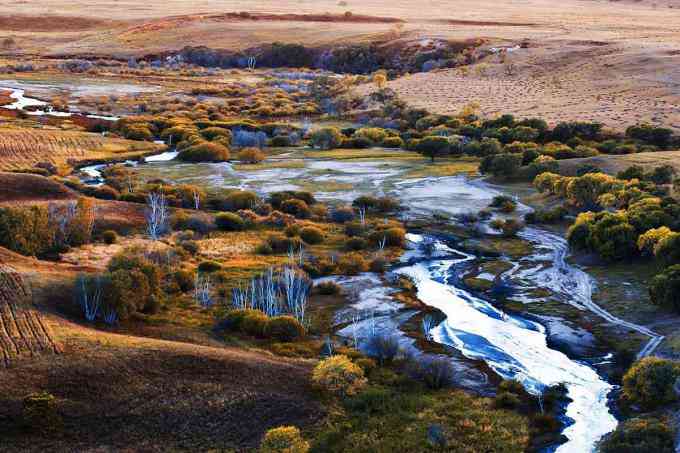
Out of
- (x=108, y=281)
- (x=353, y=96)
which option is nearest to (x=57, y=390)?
(x=108, y=281)

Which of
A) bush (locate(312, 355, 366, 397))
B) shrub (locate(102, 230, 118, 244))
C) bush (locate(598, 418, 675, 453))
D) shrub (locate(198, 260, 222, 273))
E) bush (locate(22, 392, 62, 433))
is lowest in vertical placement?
shrub (locate(198, 260, 222, 273))

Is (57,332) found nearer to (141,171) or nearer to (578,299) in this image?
(578,299)

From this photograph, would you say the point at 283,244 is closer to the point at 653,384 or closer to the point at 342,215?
the point at 342,215

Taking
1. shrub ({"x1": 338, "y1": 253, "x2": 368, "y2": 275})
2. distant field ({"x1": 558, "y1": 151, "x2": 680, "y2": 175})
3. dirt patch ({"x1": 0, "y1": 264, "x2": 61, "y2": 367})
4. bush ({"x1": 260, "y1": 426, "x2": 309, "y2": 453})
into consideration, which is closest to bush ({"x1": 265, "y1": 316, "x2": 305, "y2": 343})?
dirt patch ({"x1": 0, "y1": 264, "x2": 61, "y2": 367})

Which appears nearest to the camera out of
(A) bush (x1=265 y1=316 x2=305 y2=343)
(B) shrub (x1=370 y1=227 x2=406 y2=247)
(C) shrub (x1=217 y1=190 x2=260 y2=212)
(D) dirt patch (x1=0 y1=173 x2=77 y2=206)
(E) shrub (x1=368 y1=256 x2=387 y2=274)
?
(A) bush (x1=265 y1=316 x2=305 y2=343)

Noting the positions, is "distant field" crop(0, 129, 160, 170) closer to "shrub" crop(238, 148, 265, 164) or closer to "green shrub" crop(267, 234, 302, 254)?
"shrub" crop(238, 148, 265, 164)

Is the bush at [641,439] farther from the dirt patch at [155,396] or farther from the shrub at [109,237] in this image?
the shrub at [109,237]

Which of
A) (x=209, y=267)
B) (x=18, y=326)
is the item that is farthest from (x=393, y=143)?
(x=18, y=326)
